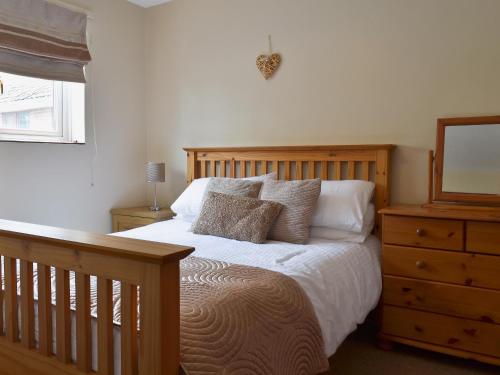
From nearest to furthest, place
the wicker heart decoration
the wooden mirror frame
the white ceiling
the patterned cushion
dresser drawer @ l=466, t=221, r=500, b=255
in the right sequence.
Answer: dresser drawer @ l=466, t=221, r=500, b=255, the wooden mirror frame, the patterned cushion, the wicker heart decoration, the white ceiling

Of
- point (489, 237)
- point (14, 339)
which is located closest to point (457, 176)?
point (489, 237)

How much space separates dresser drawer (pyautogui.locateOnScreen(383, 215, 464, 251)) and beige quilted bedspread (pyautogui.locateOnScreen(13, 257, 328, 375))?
817 mm

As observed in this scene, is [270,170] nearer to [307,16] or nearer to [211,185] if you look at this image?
[211,185]

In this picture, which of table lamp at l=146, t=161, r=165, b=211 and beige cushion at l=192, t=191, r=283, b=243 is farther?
table lamp at l=146, t=161, r=165, b=211

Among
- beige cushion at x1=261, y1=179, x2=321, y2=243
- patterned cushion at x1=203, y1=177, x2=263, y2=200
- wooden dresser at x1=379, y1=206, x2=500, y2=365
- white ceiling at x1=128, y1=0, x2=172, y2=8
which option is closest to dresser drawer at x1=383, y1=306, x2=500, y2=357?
wooden dresser at x1=379, y1=206, x2=500, y2=365

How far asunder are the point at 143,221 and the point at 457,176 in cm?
210

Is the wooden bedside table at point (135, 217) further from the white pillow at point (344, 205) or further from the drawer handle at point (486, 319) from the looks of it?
the drawer handle at point (486, 319)

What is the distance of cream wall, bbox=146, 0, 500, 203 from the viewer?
2279 millimetres

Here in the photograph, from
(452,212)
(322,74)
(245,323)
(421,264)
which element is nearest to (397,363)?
(421,264)

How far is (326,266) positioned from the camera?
1.77m

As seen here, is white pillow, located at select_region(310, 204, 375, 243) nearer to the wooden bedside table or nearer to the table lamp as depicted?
the wooden bedside table

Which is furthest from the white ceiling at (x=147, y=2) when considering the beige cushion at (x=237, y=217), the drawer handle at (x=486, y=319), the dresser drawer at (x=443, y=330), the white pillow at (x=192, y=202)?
the drawer handle at (x=486, y=319)

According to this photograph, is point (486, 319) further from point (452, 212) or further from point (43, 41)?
point (43, 41)

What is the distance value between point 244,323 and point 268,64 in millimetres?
2080
